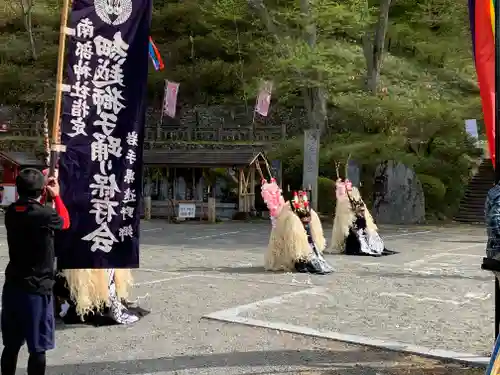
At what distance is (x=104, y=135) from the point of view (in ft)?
18.0

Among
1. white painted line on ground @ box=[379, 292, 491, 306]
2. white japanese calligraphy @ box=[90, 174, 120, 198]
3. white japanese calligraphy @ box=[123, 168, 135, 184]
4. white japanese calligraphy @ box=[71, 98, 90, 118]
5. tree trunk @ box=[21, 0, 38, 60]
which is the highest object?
tree trunk @ box=[21, 0, 38, 60]

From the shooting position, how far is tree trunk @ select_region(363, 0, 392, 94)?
2034cm

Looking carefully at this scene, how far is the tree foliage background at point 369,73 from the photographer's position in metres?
19.2

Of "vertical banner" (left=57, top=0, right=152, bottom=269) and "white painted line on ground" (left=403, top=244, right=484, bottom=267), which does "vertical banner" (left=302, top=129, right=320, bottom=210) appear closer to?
"white painted line on ground" (left=403, top=244, right=484, bottom=267)

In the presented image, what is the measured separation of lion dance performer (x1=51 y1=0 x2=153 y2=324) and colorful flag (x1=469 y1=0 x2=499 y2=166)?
9.54ft

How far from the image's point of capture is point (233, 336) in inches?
233

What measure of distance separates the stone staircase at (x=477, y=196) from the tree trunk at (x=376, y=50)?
6.47 meters

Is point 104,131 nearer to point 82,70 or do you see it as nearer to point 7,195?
point 82,70

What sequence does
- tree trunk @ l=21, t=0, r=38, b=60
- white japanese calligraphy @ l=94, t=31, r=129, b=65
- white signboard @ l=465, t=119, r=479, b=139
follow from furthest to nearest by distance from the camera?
tree trunk @ l=21, t=0, r=38, b=60 < white signboard @ l=465, t=119, r=479, b=139 < white japanese calligraphy @ l=94, t=31, r=129, b=65

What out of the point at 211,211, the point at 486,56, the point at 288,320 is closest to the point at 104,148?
the point at 288,320

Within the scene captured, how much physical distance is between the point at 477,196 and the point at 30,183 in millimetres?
23439

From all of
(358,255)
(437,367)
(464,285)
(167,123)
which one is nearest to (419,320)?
(437,367)

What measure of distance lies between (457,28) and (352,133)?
19.5 feet

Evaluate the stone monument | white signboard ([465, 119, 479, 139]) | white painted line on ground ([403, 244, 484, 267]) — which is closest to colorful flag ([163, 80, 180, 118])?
the stone monument
